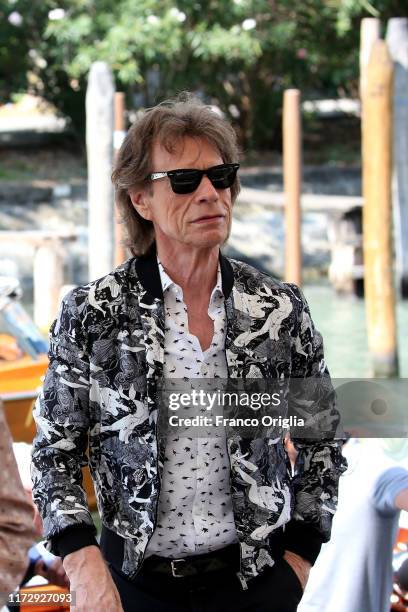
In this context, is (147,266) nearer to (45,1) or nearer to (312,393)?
(312,393)

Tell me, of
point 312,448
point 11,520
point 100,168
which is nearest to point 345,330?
point 100,168

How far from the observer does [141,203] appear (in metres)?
2.09

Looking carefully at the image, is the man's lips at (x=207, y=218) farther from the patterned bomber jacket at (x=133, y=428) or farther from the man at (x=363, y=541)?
the man at (x=363, y=541)

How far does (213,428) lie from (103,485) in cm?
20

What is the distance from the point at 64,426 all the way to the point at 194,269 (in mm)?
350

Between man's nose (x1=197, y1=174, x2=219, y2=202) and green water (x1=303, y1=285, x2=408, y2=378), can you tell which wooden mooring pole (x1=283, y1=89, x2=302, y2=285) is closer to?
green water (x1=303, y1=285, x2=408, y2=378)

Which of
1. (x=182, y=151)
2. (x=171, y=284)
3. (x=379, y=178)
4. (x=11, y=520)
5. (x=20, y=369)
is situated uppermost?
(x=379, y=178)

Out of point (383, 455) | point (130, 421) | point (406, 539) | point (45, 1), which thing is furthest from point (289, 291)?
point (45, 1)

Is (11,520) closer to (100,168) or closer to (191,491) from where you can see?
(191,491)

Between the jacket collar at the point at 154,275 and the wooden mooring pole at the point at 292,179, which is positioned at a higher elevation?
the wooden mooring pole at the point at 292,179

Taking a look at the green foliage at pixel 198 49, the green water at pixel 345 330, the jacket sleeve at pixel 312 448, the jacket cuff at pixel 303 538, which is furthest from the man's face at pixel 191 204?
the green foliage at pixel 198 49

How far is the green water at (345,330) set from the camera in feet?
33.6

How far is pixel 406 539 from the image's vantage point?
318 cm

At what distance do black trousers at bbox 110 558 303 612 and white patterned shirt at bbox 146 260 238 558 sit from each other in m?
0.05
